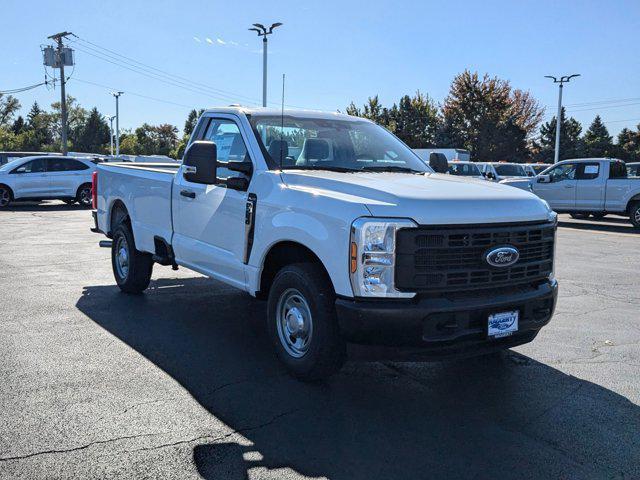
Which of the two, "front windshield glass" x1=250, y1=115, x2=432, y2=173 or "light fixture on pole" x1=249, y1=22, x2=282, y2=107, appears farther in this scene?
"light fixture on pole" x1=249, y1=22, x2=282, y2=107

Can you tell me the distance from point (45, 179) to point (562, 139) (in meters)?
64.4

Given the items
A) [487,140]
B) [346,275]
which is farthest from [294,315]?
[487,140]

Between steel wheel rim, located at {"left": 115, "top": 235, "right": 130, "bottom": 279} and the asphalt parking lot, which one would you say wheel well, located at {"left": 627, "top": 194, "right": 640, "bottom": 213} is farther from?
steel wheel rim, located at {"left": 115, "top": 235, "right": 130, "bottom": 279}

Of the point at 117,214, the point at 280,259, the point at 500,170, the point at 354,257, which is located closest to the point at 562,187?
the point at 500,170

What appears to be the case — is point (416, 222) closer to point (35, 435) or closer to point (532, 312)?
point (532, 312)

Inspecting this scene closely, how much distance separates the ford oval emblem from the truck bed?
11.7 feet

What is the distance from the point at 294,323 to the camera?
177 inches

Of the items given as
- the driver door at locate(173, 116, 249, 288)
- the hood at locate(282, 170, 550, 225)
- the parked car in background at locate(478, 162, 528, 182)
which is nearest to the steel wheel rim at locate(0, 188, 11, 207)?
the driver door at locate(173, 116, 249, 288)

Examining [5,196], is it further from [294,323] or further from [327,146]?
[294,323]

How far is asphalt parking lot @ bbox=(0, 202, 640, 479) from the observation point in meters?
3.30

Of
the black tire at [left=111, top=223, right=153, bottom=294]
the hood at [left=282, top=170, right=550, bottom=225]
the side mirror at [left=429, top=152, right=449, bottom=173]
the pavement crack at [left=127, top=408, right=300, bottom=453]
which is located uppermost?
the side mirror at [left=429, top=152, right=449, bottom=173]

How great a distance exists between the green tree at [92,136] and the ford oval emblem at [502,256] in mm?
98272

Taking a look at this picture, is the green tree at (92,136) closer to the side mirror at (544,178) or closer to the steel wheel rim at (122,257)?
the side mirror at (544,178)

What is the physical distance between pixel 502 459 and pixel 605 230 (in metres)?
15.2
